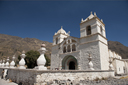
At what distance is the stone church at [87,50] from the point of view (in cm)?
1577

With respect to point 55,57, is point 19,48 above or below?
above

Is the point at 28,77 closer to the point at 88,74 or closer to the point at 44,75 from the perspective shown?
the point at 44,75

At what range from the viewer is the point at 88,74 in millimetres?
8391

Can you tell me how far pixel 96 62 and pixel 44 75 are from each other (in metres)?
12.0

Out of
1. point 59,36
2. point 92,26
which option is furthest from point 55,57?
point 92,26

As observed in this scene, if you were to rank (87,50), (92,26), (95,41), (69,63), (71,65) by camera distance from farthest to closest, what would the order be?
(69,63), (71,65), (92,26), (87,50), (95,41)

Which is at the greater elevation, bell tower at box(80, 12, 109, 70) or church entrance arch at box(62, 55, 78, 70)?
bell tower at box(80, 12, 109, 70)

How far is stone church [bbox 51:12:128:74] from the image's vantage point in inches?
621

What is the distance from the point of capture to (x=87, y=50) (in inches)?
667

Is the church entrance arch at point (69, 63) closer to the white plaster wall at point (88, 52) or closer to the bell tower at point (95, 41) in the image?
the white plaster wall at point (88, 52)

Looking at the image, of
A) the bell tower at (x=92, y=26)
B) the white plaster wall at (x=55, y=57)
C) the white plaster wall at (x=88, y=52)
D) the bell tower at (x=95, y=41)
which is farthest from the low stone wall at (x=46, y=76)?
the white plaster wall at (x=55, y=57)

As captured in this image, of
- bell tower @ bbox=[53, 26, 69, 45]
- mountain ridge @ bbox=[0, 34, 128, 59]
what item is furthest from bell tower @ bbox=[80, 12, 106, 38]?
mountain ridge @ bbox=[0, 34, 128, 59]

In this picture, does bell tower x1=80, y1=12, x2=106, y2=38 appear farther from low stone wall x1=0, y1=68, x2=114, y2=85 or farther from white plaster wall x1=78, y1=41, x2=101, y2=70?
low stone wall x1=0, y1=68, x2=114, y2=85

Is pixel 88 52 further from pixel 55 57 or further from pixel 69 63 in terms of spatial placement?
pixel 55 57
